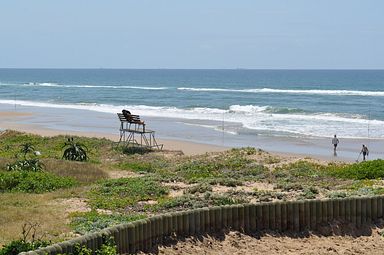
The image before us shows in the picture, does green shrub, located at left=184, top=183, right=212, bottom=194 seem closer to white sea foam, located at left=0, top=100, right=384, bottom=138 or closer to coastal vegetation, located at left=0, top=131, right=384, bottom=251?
coastal vegetation, located at left=0, top=131, right=384, bottom=251

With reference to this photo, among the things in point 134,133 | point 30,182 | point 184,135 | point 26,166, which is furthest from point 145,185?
point 184,135

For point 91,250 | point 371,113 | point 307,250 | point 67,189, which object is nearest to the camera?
point 91,250

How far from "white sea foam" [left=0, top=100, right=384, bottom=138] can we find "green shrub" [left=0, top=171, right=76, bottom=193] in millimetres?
28042

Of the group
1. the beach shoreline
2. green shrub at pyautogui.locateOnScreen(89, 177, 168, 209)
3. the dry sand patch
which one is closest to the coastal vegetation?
green shrub at pyautogui.locateOnScreen(89, 177, 168, 209)

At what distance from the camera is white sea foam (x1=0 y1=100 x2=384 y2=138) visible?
158 ft

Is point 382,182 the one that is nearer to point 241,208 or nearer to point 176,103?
point 241,208

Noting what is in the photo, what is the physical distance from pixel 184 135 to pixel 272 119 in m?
15.9

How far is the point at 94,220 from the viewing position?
14523 mm

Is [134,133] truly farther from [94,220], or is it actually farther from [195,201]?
[94,220]

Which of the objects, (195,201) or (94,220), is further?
(195,201)

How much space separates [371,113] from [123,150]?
3856 cm

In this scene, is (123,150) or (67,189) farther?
(123,150)

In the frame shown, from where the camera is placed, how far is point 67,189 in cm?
1912

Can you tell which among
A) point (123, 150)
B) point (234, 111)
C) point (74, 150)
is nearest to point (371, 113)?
point (234, 111)
